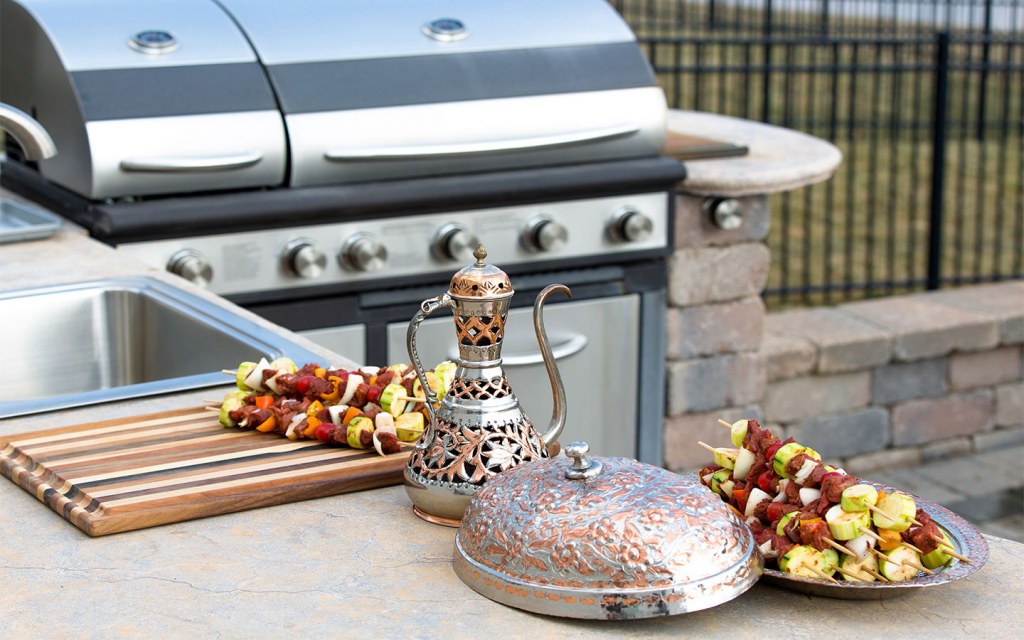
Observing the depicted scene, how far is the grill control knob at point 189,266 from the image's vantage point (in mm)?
3154

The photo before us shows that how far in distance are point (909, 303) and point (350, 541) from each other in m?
4.19

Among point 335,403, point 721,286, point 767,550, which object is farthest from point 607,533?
point 721,286

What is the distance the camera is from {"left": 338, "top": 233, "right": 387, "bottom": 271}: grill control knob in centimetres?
334

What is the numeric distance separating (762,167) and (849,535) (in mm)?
2693

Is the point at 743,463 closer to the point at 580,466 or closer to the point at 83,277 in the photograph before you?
the point at 580,466

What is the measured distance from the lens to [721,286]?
13.5 feet

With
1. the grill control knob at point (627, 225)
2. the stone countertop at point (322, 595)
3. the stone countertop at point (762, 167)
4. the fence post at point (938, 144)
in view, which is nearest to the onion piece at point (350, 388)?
the stone countertop at point (322, 595)

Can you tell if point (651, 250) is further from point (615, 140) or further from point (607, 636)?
point (607, 636)

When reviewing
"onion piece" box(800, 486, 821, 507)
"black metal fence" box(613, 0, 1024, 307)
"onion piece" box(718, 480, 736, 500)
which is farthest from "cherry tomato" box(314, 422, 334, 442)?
"black metal fence" box(613, 0, 1024, 307)

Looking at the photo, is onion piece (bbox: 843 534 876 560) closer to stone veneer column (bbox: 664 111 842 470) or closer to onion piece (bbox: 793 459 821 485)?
onion piece (bbox: 793 459 821 485)

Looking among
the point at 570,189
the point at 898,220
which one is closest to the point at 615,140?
the point at 570,189

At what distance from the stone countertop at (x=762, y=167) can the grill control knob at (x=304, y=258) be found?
1.14 metres

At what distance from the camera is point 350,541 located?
146cm

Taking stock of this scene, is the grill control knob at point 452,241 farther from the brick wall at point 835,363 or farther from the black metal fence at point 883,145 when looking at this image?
the black metal fence at point 883,145
